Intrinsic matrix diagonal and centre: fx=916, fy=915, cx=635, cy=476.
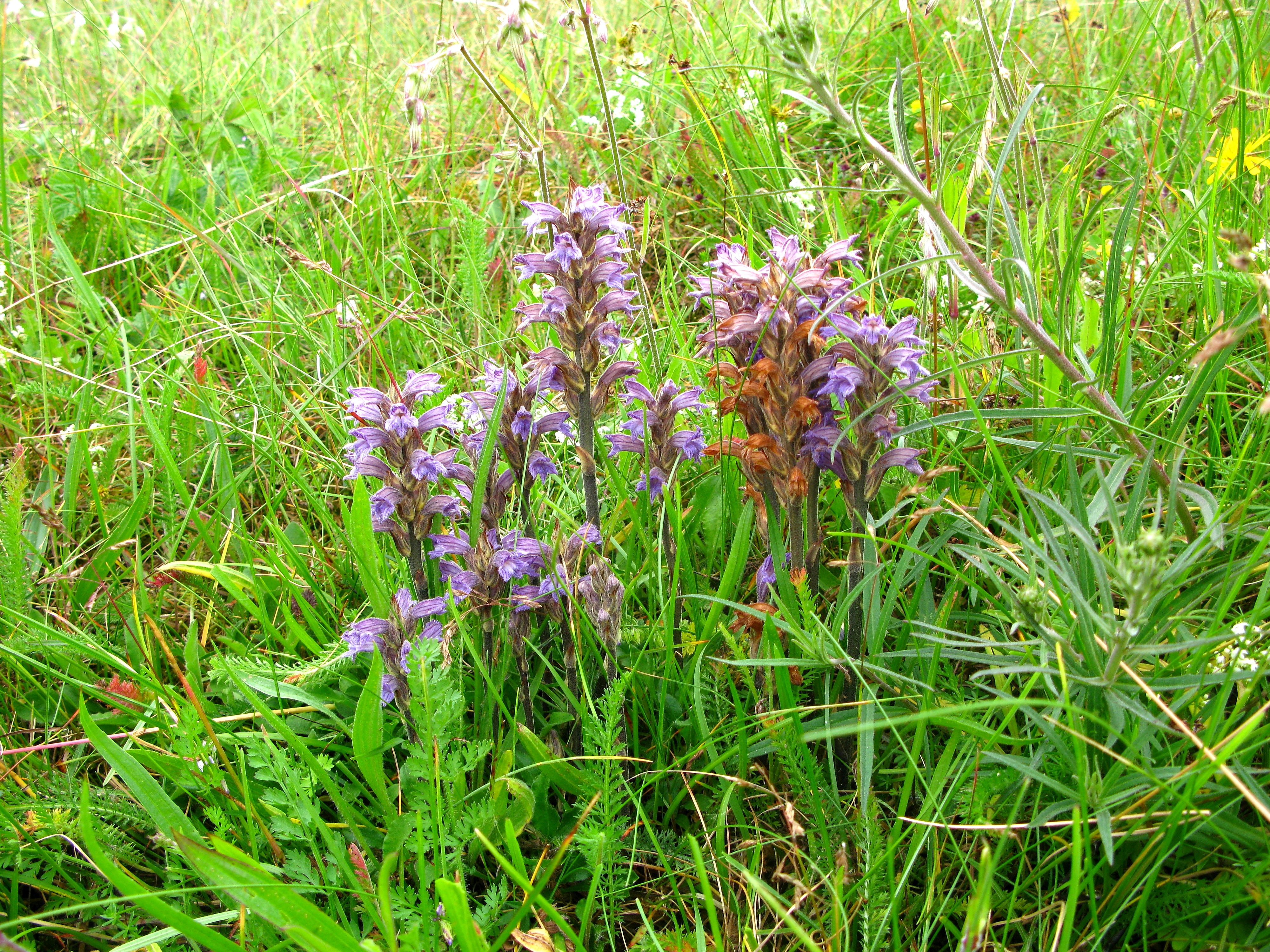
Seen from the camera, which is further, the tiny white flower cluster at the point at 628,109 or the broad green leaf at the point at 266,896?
the tiny white flower cluster at the point at 628,109

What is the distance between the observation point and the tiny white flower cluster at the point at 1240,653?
61.0 inches

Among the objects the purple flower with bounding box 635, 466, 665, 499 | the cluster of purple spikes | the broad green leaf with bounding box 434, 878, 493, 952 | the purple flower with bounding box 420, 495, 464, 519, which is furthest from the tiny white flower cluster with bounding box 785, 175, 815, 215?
the broad green leaf with bounding box 434, 878, 493, 952

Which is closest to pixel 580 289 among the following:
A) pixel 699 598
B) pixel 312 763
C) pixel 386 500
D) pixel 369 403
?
pixel 369 403

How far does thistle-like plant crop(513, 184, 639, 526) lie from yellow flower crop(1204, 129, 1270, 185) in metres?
1.85

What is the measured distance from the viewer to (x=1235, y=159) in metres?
2.84

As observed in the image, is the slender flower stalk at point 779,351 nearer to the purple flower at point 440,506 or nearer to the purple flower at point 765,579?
the purple flower at point 765,579

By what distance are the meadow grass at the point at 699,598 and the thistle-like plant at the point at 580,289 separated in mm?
297

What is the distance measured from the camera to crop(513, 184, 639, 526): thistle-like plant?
6.67 ft

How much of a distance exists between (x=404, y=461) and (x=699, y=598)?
74cm

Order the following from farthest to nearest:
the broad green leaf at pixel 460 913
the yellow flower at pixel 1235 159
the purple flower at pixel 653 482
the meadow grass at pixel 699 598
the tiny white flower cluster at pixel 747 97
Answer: the tiny white flower cluster at pixel 747 97 < the yellow flower at pixel 1235 159 < the purple flower at pixel 653 482 < the meadow grass at pixel 699 598 < the broad green leaf at pixel 460 913

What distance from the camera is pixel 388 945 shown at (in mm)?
1613

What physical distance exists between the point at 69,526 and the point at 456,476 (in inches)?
63.9

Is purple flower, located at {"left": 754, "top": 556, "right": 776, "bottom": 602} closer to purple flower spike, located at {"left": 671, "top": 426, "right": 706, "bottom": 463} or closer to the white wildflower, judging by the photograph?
purple flower spike, located at {"left": 671, "top": 426, "right": 706, "bottom": 463}

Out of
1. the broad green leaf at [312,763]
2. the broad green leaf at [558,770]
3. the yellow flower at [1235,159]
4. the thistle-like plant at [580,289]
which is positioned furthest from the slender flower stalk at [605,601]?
the yellow flower at [1235,159]
